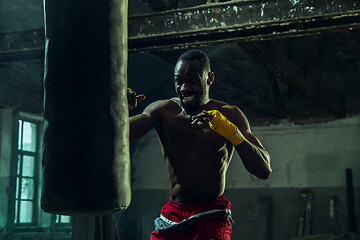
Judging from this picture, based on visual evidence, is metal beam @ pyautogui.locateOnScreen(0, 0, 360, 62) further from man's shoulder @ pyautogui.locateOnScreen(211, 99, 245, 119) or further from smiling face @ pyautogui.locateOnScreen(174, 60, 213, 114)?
smiling face @ pyautogui.locateOnScreen(174, 60, 213, 114)

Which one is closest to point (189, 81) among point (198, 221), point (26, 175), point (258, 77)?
point (198, 221)

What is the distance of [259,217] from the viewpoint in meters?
9.91

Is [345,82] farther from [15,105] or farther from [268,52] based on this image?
[15,105]

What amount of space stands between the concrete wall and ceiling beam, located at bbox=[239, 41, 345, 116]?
2.12ft

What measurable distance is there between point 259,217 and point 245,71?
9.22ft

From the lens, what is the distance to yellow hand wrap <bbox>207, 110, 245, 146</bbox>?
9.09 feet

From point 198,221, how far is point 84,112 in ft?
4.82

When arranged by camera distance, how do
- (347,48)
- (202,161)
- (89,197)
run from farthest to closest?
1. (347,48)
2. (202,161)
3. (89,197)

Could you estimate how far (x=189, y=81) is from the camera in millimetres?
3057

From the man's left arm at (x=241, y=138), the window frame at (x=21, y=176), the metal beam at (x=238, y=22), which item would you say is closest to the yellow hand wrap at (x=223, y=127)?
the man's left arm at (x=241, y=138)

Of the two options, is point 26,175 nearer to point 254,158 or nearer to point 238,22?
point 238,22

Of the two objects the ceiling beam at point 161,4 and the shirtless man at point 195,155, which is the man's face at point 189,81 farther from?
the ceiling beam at point 161,4

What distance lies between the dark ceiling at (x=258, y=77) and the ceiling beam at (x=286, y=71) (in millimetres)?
20

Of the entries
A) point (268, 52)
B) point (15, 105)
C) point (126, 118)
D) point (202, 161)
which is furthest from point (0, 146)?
point (126, 118)
